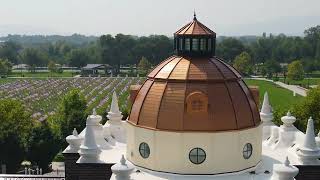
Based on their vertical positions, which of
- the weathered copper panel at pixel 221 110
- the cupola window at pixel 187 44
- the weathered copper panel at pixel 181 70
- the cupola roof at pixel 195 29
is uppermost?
the cupola roof at pixel 195 29

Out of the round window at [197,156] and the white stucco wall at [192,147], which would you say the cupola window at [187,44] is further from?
the round window at [197,156]

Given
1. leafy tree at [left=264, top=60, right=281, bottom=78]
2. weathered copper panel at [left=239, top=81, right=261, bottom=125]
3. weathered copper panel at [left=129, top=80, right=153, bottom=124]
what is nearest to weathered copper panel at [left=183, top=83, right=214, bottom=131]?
weathered copper panel at [left=129, top=80, right=153, bottom=124]

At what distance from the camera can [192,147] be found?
82.1 ft

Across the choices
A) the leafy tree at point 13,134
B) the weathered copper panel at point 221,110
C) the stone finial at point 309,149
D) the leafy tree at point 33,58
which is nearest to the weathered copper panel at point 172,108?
the weathered copper panel at point 221,110

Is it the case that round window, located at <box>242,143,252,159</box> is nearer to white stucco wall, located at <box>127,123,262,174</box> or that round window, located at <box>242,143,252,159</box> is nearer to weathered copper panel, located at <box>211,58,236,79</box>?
white stucco wall, located at <box>127,123,262,174</box>

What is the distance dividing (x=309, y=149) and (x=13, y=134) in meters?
30.1

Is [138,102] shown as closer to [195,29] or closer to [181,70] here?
[181,70]

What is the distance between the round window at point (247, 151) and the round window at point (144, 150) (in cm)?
542

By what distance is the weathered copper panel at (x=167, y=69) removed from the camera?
88.0ft

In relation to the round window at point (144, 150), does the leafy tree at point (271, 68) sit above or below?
above

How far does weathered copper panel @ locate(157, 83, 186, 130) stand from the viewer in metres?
25.1

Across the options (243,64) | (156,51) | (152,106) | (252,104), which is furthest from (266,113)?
(156,51)

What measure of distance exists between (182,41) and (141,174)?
27.0 ft

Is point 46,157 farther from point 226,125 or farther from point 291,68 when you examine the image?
point 291,68
